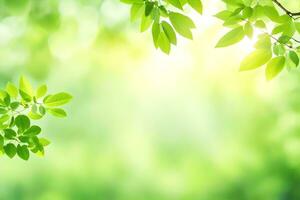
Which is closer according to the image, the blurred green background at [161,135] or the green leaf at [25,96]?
the green leaf at [25,96]

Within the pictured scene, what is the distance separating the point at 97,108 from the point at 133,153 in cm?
138

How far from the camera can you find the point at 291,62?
100 cm

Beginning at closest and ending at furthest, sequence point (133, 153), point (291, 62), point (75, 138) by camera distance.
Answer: point (291, 62) → point (75, 138) → point (133, 153)

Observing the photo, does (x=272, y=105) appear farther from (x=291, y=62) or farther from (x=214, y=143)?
(x=291, y=62)

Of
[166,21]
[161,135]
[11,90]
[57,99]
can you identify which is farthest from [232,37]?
[161,135]

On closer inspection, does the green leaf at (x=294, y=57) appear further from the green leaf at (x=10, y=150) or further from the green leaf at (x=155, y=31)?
the green leaf at (x=10, y=150)

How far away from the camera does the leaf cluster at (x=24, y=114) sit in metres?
1.11

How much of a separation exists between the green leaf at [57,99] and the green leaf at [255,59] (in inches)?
17.7

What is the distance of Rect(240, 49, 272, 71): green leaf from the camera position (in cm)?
92

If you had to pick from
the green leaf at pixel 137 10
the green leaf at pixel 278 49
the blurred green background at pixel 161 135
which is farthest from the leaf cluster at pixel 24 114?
the blurred green background at pixel 161 135

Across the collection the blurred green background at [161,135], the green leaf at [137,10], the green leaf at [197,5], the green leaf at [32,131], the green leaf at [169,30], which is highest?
the blurred green background at [161,135]

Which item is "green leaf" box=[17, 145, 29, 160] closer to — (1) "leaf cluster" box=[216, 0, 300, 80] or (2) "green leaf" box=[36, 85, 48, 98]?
(2) "green leaf" box=[36, 85, 48, 98]

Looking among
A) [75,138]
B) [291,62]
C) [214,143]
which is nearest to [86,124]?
[75,138]

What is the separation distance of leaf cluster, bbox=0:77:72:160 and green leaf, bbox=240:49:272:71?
17.7 inches
